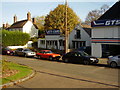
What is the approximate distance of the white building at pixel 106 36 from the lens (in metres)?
22.9

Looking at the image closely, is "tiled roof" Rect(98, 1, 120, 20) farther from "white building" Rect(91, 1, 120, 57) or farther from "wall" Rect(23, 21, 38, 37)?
"wall" Rect(23, 21, 38, 37)

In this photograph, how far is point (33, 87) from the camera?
9.32 metres

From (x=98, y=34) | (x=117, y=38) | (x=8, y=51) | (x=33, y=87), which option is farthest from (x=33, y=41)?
(x=33, y=87)

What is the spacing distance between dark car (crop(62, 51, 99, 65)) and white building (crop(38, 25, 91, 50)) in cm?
1459

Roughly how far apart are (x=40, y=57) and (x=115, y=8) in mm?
15561

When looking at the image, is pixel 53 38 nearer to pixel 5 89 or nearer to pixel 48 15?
pixel 48 15

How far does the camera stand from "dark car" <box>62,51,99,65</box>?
18.6m

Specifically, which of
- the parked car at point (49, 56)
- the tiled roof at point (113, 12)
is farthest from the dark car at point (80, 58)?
the tiled roof at point (113, 12)

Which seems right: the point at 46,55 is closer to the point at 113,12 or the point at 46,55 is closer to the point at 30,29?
the point at 113,12

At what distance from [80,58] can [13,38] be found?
28.9 meters

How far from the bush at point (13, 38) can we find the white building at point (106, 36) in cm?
2477

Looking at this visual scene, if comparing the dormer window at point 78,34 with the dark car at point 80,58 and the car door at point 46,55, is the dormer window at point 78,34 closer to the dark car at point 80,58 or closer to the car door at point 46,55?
the car door at point 46,55

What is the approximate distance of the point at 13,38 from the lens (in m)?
43.7

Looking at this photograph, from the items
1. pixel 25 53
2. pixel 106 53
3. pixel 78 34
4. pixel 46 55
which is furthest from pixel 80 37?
pixel 46 55
